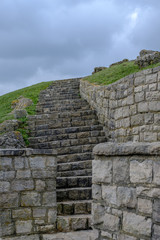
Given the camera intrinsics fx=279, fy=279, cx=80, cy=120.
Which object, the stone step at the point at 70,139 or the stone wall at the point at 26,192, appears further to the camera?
the stone step at the point at 70,139

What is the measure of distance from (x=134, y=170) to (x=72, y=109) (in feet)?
27.3

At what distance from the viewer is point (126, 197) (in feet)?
8.40

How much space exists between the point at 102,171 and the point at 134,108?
4191 millimetres

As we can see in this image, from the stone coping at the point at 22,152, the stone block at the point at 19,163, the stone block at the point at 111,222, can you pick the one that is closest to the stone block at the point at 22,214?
the stone block at the point at 19,163

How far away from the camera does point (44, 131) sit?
8516mm

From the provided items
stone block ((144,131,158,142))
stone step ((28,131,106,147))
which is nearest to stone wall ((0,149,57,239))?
stone block ((144,131,158,142))

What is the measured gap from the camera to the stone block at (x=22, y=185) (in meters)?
4.66

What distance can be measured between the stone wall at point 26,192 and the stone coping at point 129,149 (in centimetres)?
208

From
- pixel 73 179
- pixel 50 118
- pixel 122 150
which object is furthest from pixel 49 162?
pixel 50 118

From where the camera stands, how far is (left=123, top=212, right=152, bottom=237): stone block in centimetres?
235

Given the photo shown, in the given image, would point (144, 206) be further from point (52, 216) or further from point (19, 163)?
point (19, 163)

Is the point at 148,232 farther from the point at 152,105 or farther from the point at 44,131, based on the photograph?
the point at 44,131

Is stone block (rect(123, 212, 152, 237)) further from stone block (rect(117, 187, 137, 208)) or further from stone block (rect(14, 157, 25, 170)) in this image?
stone block (rect(14, 157, 25, 170))

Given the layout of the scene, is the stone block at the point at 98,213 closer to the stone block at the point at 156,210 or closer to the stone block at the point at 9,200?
the stone block at the point at 156,210
